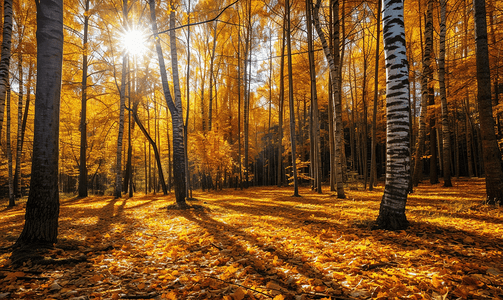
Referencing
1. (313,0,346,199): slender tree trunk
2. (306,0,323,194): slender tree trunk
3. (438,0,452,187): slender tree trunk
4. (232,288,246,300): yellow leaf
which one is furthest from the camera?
(306,0,323,194): slender tree trunk

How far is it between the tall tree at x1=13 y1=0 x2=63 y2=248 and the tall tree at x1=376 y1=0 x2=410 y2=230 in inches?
203

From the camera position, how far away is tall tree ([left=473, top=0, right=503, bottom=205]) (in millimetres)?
5023

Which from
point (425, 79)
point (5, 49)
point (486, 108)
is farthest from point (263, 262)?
point (425, 79)

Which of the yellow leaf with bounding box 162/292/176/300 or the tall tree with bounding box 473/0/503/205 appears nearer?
the yellow leaf with bounding box 162/292/176/300

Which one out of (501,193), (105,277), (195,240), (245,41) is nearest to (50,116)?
(105,277)

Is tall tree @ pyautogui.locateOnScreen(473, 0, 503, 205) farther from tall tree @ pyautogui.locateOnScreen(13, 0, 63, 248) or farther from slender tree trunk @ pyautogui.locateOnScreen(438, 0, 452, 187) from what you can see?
tall tree @ pyautogui.locateOnScreen(13, 0, 63, 248)

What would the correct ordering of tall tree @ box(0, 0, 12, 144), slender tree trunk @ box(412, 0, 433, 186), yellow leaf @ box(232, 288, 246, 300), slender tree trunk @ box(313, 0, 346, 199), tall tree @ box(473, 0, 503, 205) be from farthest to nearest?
slender tree trunk @ box(412, 0, 433, 186) → slender tree trunk @ box(313, 0, 346, 199) → tall tree @ box(0, 0, 12, 144) → tall tree @ box(473, 0, 503, 205) → yellow leaf @ box(232, 288, 246, 300)

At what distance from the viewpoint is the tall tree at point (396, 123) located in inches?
137

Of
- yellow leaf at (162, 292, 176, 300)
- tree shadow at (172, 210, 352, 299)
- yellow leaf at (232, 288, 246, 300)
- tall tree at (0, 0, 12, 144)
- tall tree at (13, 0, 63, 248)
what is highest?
tall tree at (0, 0, 12, 144)

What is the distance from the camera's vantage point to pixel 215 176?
16422 mm

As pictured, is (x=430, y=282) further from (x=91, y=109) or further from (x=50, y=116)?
(x=91, y=109)

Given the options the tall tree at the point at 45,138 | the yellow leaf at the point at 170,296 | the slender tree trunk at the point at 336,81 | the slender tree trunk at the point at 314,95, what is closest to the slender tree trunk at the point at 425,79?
the slender tree trunk at the point at 336,81

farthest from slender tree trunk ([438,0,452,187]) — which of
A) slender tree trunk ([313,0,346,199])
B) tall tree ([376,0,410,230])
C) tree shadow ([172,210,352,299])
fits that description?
tree shadow ([172,210,352,299])

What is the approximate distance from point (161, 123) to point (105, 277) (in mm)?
19893
